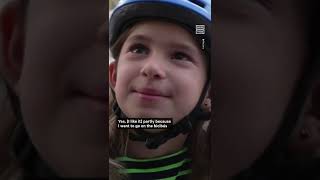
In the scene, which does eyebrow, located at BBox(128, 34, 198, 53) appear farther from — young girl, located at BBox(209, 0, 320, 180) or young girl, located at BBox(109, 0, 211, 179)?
young girl, located at BBox(209, 0, 320, 180)

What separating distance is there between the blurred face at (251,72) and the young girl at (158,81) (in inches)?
5.2

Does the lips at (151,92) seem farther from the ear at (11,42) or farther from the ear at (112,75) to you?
the ear at (11,42)

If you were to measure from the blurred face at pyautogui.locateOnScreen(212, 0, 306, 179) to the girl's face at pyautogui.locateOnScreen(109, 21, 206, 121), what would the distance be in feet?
0.65

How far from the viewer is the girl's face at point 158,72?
3109 millimetres

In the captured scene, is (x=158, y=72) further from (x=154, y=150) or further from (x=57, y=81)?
(x=57, y=81)

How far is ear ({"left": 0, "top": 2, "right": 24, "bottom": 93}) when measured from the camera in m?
3.28

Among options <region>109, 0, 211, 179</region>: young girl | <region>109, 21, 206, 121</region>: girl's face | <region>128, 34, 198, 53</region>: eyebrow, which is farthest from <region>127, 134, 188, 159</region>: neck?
<region>128, 34, 198, 53</region>: eyebrow

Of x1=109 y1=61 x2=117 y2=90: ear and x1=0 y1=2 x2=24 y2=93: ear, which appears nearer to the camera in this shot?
x1=109 y1=61 x2=117 y2=90: ear

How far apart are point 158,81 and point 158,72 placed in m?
0.06

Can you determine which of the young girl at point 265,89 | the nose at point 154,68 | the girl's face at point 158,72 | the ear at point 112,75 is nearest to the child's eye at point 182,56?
the girl's face at point 158,72

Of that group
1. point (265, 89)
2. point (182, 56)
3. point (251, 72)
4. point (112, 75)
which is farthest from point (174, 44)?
point (265, 89)

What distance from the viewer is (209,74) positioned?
125 inches

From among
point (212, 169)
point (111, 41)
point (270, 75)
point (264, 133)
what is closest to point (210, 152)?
point (212, 169)

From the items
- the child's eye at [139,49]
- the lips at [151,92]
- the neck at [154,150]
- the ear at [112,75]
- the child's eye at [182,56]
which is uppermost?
the child's eye at [139,49]
